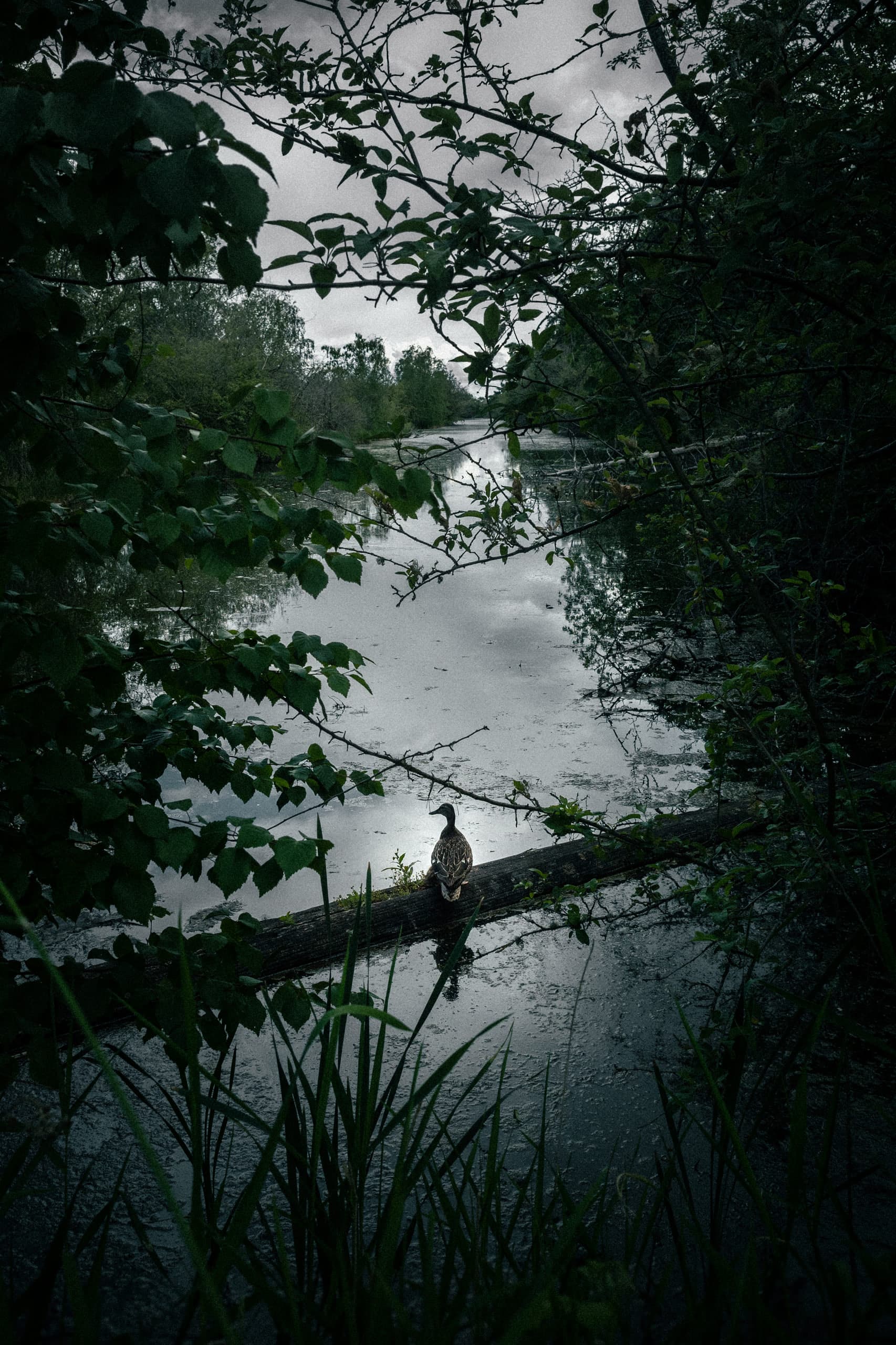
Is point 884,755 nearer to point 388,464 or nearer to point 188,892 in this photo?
point 188,892

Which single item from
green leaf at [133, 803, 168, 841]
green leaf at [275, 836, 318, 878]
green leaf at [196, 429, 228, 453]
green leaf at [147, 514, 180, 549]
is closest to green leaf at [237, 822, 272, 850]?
green leaf at [275, 836, 318, 878]

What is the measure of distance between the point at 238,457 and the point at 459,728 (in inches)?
203

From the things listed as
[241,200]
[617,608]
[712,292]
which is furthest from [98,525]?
[617,608]

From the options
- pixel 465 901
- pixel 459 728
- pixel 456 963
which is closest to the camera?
pixel 456 963

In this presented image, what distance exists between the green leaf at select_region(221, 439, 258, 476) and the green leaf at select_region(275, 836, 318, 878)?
0.63 m

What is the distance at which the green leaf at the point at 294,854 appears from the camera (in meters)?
1.44

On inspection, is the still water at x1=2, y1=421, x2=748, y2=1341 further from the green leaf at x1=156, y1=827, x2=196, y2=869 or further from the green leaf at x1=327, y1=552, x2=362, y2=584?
the green leaf at x1=327, y1=552, x2=362, y2=584

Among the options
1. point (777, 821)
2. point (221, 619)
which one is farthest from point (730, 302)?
point (221, 619)

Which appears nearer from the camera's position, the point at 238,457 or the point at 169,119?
the point at 169,119

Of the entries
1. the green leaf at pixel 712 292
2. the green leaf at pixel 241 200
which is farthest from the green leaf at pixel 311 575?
the green leaf at pixel 712 292

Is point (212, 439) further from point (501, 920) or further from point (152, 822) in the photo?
point (501, 920)

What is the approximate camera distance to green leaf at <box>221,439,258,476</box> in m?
1.33

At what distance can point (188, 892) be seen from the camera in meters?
4.34

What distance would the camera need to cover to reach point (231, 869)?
1509mm
